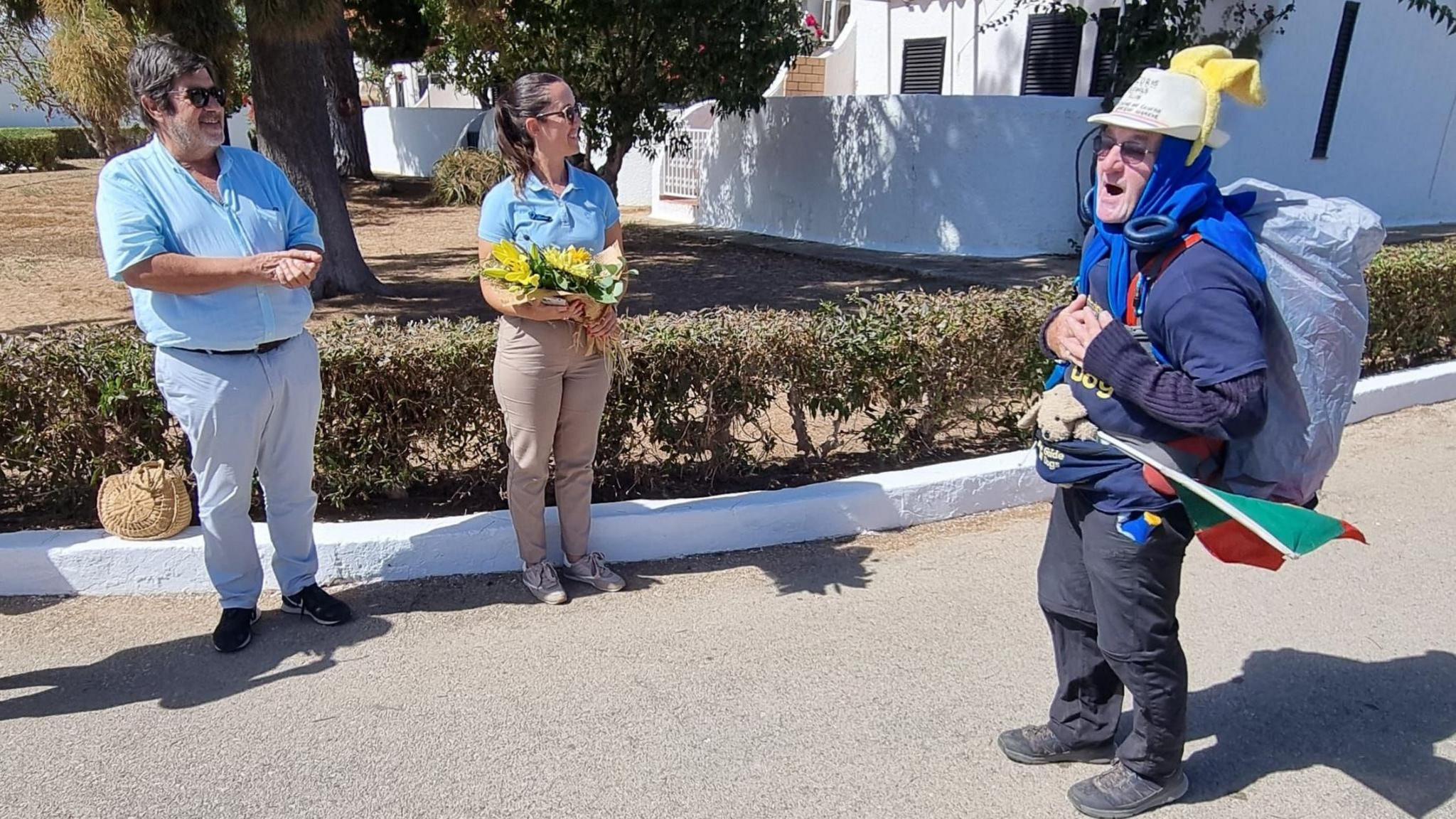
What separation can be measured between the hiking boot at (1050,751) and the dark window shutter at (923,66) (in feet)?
43.8

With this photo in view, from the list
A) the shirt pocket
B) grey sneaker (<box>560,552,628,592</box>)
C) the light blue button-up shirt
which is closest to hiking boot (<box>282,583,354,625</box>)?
grey sneaker (<box>560,552,628,592</box>)

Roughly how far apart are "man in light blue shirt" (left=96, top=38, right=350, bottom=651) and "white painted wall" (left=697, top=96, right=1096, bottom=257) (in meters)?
9.48

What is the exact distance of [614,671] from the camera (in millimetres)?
3289

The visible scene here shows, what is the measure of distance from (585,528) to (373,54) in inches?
709

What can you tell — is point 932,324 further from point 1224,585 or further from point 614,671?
point 614,671

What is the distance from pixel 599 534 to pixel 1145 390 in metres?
2.44

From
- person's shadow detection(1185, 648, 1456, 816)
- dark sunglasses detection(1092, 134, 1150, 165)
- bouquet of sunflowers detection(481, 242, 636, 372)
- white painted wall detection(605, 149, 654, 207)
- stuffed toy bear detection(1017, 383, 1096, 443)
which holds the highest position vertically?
dark sunglasses detection(1092, 134, 1150, 165)

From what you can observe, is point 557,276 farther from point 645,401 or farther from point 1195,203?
point 1195,203

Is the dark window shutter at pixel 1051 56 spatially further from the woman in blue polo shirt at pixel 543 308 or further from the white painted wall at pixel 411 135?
the white painted wall at pixel 411 135

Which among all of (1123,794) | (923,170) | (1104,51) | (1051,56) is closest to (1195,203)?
(1123,794)

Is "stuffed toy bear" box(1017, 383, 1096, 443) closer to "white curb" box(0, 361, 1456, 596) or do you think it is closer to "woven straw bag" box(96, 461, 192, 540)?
"white curb" box(0, 361, 1456, 596)

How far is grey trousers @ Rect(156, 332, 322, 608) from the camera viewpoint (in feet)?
10.1

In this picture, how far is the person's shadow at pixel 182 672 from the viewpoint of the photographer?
3094 mm

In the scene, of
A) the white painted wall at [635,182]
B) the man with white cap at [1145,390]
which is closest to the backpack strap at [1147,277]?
the man with white cap at [1145,390]
